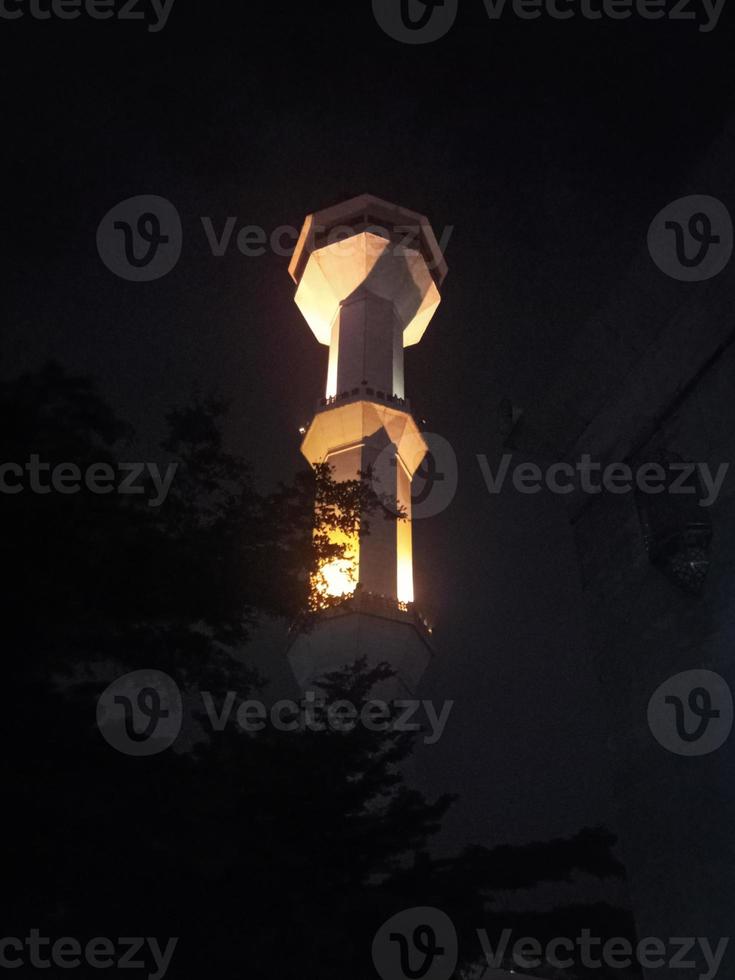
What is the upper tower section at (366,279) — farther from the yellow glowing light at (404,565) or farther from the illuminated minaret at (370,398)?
the yellow glowing light at (404,565)

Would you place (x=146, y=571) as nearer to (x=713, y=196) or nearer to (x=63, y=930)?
(x=63, y=930)

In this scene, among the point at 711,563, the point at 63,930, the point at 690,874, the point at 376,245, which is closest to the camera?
the point at 63,930

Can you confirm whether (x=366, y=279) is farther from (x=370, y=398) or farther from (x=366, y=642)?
(x=366, y=642)

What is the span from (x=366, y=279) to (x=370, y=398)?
8.27m

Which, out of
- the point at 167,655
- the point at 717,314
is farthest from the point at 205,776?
the point at 717,314

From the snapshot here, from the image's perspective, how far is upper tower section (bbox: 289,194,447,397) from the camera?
109ft

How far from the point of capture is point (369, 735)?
10.4m

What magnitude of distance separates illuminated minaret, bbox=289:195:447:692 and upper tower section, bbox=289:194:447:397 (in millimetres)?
49

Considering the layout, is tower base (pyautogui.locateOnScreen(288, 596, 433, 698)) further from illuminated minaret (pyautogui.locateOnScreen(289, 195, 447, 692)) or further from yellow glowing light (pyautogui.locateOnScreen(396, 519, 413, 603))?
yellow glowing light (pyautogui.locateOnScreen(396, 519, 413, 603))

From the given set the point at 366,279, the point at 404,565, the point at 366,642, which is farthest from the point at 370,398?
the point at 366,642

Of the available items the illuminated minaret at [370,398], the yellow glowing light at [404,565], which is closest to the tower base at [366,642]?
the illuminated minaret at [370,398]

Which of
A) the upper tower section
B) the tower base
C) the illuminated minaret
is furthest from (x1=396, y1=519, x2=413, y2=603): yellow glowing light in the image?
the upper tower section

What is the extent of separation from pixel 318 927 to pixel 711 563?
215 inches

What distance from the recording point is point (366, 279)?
1380 inches
